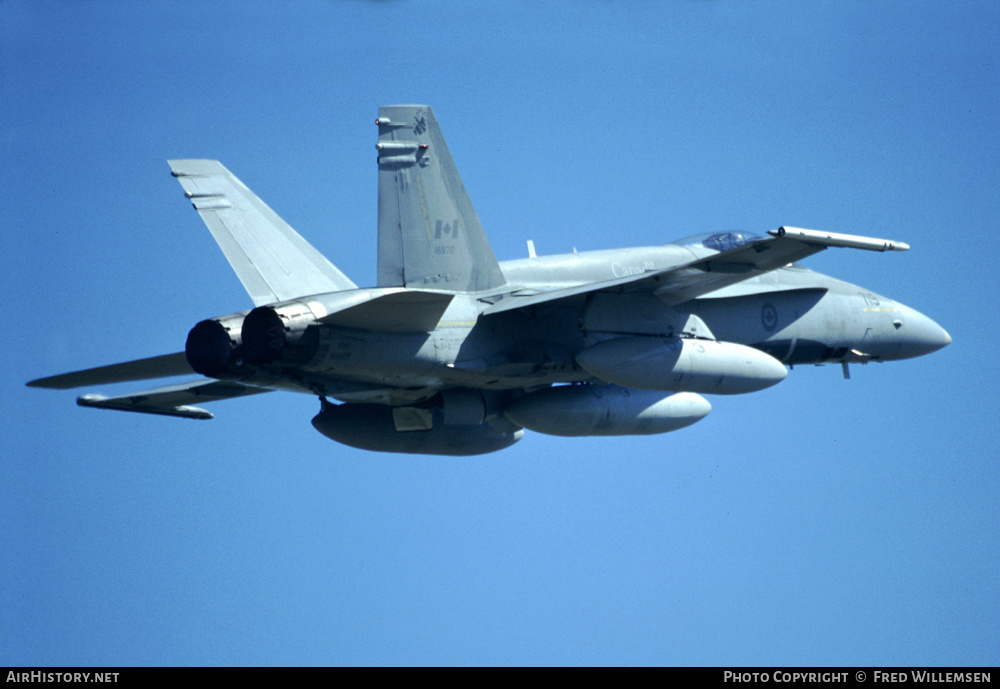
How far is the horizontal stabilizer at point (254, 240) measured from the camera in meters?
16.8

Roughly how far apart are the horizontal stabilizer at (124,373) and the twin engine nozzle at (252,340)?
3.62 feet

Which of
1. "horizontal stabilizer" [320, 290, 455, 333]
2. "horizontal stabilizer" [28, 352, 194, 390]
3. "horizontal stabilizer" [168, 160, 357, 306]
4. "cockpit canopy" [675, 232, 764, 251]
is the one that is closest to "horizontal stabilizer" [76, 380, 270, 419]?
"horizontal stabilizer" [28, 352, 194, 390]

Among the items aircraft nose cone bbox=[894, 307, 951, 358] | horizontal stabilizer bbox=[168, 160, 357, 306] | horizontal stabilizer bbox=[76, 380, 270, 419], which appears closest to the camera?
horizontal stabilizer bbox=[168, 160, 357, 306]

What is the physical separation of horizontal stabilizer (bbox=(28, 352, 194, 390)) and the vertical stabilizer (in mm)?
2946

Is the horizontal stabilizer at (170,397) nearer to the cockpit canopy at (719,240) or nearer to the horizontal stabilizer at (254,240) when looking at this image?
the horizontal stabilizer at (254,240)

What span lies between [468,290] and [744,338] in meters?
4.42

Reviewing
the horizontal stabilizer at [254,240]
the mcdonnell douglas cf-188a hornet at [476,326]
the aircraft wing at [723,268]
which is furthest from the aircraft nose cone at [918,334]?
the horizontal stabilizer at [254,240]

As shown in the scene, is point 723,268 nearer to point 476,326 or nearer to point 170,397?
point 476,326

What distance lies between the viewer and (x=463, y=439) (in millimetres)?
18781

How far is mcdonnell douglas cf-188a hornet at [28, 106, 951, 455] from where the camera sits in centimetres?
1461

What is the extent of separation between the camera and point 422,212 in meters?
15.7

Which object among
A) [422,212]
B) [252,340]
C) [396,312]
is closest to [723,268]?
[422,212]

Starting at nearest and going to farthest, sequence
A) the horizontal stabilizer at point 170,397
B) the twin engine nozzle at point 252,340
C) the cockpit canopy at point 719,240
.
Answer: the twin engine nozzle at point 252,340, the cockpit canopy at point 719,240, the horizontal stabilizer at point 170,397

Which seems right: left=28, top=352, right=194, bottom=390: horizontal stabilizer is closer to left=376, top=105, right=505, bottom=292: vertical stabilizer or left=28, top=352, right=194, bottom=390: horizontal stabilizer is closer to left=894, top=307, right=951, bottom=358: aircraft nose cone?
left=376, top=105, right=505, bottom=292: vertical stabilizer
